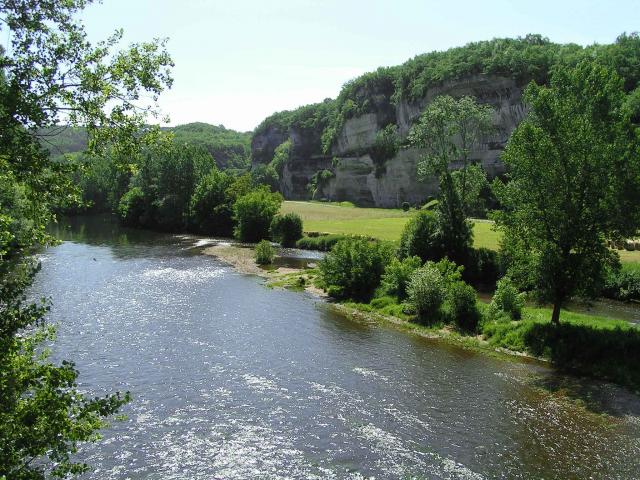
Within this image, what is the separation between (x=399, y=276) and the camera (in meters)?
37.6

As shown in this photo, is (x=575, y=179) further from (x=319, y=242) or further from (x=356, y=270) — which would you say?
(x=319, y=242)

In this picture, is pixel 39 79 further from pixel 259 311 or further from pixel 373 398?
pixel 259 311

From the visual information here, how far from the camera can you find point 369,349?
28172mm

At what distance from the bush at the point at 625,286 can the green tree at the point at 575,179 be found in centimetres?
1370

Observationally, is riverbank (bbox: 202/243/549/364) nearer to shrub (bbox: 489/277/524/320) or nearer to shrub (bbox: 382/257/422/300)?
shrub (bbox: 382/257/422/300)

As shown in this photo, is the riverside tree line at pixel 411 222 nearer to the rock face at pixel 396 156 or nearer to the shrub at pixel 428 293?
the shrub at pixel 428 293

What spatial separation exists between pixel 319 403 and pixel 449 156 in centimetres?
3511

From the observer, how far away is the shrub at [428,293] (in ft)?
108

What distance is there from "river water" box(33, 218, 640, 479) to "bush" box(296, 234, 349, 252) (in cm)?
2991

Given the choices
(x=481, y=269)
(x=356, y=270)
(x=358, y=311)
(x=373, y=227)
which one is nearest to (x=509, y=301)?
(x=358, y=311)

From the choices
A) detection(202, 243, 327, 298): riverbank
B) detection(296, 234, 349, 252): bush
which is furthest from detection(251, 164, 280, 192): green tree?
detection(296, 234, 349, 252): bush

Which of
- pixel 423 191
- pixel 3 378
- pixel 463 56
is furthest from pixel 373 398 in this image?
pixel 463 56

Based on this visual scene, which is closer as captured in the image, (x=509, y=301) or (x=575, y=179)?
(x=575, y=179)

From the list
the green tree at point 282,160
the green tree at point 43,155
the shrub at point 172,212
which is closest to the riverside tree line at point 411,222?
the green tree at point 43,155
